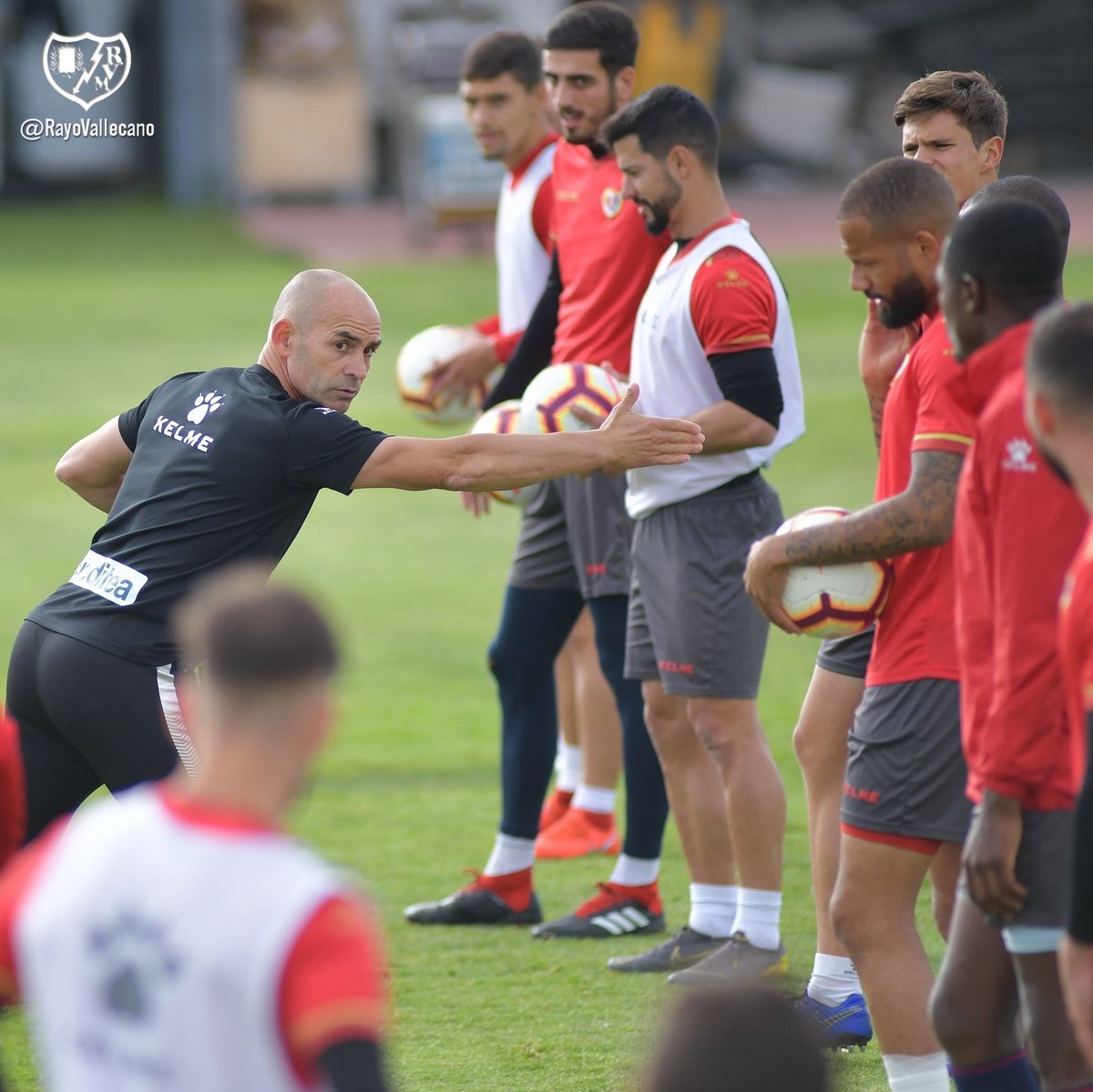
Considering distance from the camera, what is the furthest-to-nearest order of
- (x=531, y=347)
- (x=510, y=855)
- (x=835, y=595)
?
1. (x=531, y=347)
2. (x=510, y=855)
3. (x=835, y=595)

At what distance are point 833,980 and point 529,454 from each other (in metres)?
1.67

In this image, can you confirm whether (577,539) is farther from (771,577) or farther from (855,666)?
(771,577)

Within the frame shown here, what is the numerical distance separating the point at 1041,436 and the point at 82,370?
18.6 m

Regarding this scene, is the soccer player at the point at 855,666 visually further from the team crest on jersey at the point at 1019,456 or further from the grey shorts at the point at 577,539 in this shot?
the grey shorts at the point at 577,539

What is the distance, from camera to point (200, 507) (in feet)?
14.5

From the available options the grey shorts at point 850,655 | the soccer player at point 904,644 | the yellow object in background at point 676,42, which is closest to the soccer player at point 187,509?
the grey shorts at point 850,655

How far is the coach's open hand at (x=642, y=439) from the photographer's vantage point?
4.62m

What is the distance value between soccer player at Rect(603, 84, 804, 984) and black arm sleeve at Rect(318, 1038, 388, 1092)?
10.3ft

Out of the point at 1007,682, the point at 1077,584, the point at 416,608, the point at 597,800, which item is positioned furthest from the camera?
the point at 416,608

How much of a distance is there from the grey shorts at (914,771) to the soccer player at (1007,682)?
1.31ft

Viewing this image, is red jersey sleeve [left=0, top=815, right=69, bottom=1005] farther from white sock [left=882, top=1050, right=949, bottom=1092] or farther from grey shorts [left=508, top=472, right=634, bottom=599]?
grey shorts [left=508, top=472, right=634, bottom=599]

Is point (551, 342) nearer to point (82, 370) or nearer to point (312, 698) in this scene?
point (312, 698)

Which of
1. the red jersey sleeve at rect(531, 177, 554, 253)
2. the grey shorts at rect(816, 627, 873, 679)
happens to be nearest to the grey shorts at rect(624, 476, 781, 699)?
the grey shorts at rect(816, 627, 873, 679)

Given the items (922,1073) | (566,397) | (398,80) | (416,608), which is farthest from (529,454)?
(398,80)
